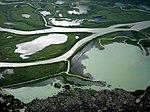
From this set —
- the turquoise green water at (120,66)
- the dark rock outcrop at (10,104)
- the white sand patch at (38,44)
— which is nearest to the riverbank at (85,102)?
the dark rock outcrop at (10,104)

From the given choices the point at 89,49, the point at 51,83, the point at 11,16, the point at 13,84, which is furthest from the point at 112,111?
the point at 11,16

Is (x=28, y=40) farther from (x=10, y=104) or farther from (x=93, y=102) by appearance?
(x=93, y=102)

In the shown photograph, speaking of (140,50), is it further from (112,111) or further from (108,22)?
(112,111)

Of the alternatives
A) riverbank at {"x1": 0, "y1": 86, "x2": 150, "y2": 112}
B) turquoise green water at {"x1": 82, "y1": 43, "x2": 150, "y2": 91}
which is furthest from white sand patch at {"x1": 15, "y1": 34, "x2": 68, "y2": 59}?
riverbank at {"x1": 0, "y1": 86, "x2": 150, "y2": 112}

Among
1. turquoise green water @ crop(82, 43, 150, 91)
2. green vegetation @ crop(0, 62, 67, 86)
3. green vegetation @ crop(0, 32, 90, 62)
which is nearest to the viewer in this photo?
green vegetation @ crop(0, 62, 67, 86)

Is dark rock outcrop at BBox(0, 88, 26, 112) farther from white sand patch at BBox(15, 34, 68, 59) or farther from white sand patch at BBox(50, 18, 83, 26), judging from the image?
white sand patch at BBox(50, 18, 83, 26)

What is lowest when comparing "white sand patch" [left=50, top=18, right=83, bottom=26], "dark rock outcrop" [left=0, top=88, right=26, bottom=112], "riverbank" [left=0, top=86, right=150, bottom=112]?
"dark rock outcrop" [left=0, top=88, right=26, bottom=112]

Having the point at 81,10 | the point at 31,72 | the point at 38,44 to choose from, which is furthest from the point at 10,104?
the point at 81,10
